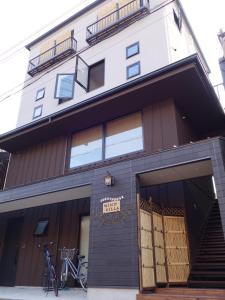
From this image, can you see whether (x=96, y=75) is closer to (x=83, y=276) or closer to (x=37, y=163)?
(x=37, y=163)

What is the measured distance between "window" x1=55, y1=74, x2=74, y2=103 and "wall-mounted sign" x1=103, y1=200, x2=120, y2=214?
5.75 meters

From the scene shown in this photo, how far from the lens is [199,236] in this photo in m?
7.35

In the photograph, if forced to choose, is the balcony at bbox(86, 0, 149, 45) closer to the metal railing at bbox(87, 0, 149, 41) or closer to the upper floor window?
the metal railing at bbox(87, 0, 149, 41)

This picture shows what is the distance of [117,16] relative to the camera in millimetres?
11766

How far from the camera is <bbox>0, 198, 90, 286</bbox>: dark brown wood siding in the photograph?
8.41 metres

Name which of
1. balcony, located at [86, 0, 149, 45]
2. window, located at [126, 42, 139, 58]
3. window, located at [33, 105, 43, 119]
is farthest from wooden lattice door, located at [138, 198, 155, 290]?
balcony, located at [86, 0, 149, 45]

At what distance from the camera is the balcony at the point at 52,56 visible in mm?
12750

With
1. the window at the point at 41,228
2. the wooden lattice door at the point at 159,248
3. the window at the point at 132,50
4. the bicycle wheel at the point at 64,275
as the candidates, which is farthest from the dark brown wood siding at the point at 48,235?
the window at the point at 132,50

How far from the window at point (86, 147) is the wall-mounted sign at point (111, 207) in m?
2.51

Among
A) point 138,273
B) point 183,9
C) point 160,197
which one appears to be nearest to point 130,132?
point 160,197

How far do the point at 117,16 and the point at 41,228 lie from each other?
28.4ft

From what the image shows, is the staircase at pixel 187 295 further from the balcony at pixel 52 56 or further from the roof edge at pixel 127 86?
the balcony at pixel 52 56

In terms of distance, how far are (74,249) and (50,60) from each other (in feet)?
28.7

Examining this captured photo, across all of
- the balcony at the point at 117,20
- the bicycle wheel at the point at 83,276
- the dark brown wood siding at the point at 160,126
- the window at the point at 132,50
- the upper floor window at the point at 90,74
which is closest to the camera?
the bicycle wheel at the point at 83,276
